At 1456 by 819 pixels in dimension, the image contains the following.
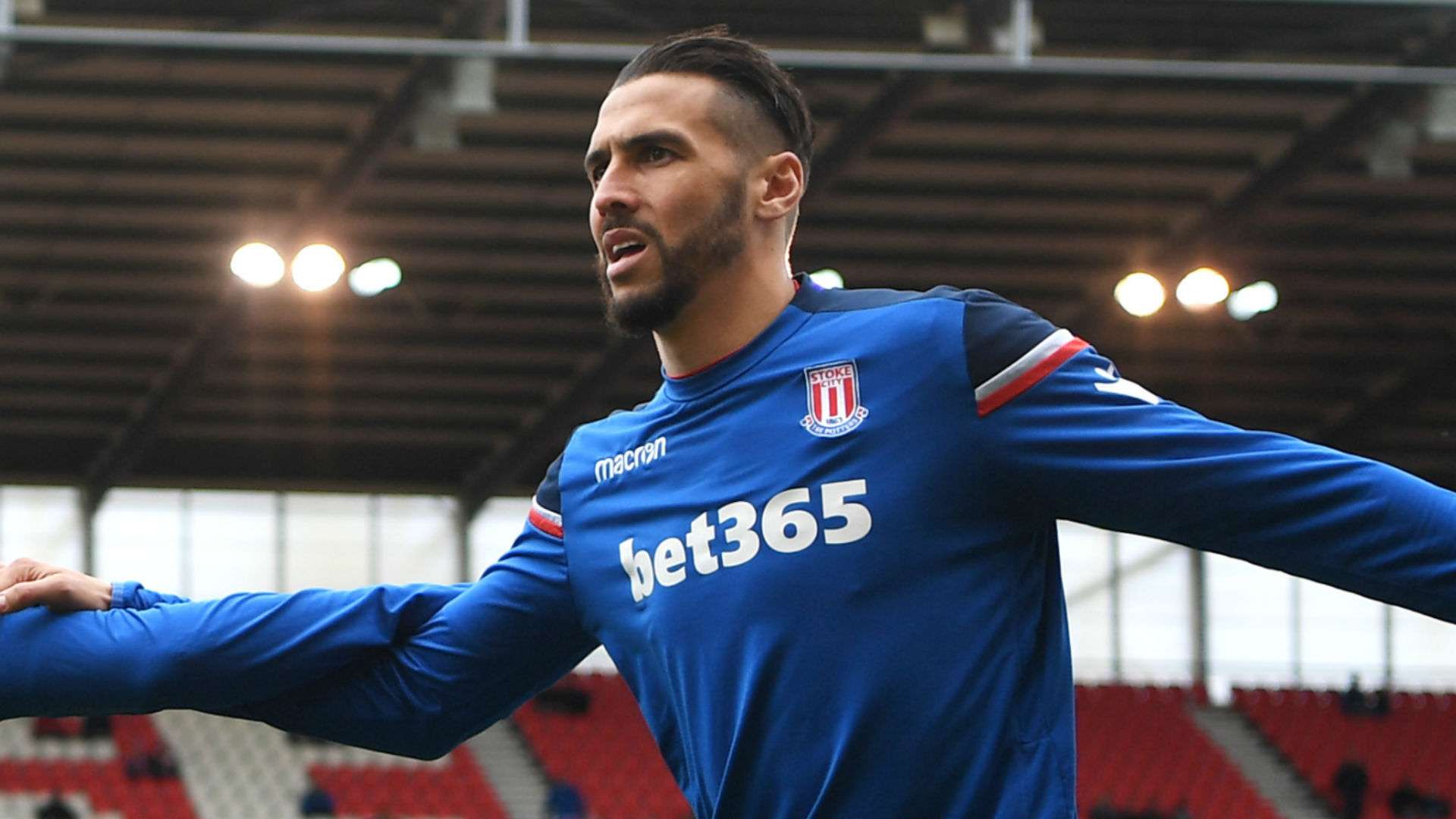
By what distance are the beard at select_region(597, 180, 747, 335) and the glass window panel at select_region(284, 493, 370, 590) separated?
900 inches

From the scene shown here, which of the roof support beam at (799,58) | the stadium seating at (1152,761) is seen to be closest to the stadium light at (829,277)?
the roof support beam at (799,58)

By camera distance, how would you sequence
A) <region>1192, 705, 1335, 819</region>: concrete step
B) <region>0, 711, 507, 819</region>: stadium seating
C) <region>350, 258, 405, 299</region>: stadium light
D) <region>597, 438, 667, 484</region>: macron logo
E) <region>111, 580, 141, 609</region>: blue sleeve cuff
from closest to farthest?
<region>597, 438, 667, 484</region>: macron logo < <region>111, 580, 141, 609</region>: blue sleeve cuff < <region>350, 258, 405, 299</region>: stadium light < <region>0, 711, 507, 819</region>: stadium seating < <region>1192, 705, 1335, 819</region>: concrete step

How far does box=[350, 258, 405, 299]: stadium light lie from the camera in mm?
19656

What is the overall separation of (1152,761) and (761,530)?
20997 mm

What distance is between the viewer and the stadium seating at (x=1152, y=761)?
71.4ft

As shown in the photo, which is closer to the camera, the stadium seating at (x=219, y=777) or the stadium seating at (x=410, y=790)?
the stadium seating at (x=219, y=777)

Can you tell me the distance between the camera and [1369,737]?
23.4 m

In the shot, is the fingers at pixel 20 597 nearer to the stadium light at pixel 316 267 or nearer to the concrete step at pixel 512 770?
the stadium light at pixel 316 267

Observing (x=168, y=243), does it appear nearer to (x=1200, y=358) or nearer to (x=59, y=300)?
(x=59, y=300)

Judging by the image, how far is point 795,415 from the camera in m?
2.55

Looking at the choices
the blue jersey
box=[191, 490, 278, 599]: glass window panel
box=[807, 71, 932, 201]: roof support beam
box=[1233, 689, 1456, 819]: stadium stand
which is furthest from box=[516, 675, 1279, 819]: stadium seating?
the blue jersey

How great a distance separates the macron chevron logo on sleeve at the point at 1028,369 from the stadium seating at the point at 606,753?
18.7 metres

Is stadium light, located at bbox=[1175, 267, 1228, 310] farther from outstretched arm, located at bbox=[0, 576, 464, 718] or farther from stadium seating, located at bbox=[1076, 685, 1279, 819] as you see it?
outstretched arm, located at bbox=[0, 576, 464, 718]

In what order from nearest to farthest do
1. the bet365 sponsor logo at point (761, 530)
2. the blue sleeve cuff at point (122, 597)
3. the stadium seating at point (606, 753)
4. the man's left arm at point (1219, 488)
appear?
1. the man's left arm at point (1219, 488)
2. the bet365 sponsor logo at point (761, 530)
3. the blue sleeve cuff at point (122, 597)
4. the stadium seating at point (606, 753)
